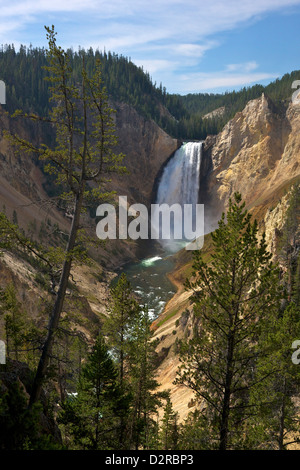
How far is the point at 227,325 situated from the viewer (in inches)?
384

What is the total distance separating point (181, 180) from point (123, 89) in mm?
45584

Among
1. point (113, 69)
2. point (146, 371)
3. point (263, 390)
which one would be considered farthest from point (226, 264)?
point (113, 69)

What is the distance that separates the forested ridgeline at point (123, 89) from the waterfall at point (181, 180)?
12.7m

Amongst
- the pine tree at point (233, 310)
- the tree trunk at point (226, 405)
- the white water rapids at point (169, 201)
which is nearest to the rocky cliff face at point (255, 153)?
the white water rapids at point (169, 201)

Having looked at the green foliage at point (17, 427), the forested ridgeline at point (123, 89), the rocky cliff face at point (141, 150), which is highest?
the forested ridgeline at point (123, 89)

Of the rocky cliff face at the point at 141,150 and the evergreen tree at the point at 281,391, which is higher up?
the rocky cliff face at the point at 141,150

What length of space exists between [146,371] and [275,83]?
122003 millimetres

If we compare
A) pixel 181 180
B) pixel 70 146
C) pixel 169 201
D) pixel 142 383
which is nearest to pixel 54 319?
pixel 70 146

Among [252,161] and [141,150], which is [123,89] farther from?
[252,161]

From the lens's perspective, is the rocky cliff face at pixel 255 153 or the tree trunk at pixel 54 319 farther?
the rocky cliff face at pixel 255 153

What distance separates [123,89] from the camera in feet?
380

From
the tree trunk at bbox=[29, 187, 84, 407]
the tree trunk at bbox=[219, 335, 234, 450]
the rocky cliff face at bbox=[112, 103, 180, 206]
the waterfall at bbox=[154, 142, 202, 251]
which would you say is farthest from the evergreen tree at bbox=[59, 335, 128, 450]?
the rocky cliff face at bbox=[112, 103, 180, 206]

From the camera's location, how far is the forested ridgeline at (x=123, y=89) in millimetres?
98125

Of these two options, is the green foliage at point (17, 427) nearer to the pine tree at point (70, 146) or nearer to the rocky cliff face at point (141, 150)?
the pine tree at point (70, 146)
